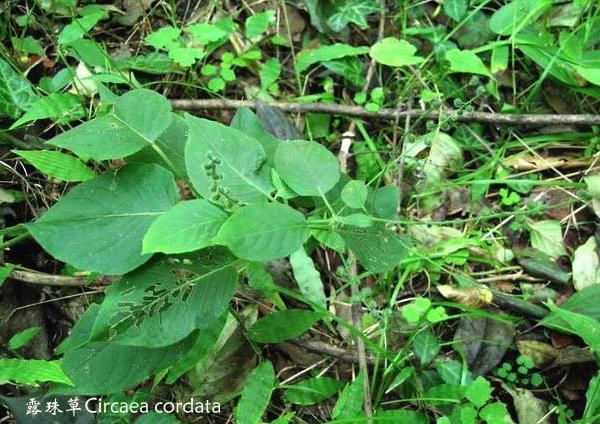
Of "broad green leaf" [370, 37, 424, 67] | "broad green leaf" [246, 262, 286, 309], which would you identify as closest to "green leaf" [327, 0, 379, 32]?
"broad green leaf" [370, 37, 424, 67]

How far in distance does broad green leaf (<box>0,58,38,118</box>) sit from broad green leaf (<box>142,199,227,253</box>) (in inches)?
35.9

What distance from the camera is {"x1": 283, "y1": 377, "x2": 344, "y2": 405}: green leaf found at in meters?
1.51

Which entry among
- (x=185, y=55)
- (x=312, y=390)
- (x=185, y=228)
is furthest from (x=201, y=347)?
(x=185, y=55)

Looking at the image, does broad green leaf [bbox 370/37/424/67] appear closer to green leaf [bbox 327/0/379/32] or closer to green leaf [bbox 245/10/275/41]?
green leaf [bbox 327/0/379/32]

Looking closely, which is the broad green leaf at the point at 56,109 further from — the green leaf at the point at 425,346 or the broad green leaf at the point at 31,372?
the green leaf at the point at 425,346

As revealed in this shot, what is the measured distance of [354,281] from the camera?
152 cm

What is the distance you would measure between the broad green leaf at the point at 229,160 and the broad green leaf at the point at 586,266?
99cm

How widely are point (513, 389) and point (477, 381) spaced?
7.7 inches

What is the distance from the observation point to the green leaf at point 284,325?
1.44m

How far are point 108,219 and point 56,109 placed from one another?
666mm

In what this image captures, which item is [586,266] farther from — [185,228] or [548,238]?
[185,228]

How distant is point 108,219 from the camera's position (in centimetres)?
123

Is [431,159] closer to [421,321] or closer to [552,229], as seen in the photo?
[552,229]

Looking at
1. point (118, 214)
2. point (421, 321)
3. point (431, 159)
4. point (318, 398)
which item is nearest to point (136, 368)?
point (118, 214)
